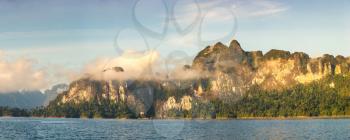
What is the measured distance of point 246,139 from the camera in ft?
406

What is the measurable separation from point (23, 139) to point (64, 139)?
1103 cm

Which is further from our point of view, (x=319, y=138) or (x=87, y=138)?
(x=87, y=138)

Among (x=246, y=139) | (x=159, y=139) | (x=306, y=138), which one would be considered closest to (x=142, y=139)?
(x=159, y=139)

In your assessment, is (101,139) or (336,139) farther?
(101,139)

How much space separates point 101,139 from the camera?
129500mm

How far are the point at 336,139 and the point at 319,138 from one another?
4666mm

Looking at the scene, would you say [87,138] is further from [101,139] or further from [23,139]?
[23,139]

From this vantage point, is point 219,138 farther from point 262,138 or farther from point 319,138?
point 319,138

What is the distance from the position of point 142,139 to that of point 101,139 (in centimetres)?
1094

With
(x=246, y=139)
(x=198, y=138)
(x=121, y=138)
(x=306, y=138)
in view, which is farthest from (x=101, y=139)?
(x=306, y=138)

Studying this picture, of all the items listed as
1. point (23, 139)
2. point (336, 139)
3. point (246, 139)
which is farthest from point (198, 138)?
point (23, 139)

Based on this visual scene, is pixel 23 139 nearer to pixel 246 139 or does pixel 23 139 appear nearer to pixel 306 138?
pixel 246 139

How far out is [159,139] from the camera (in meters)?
127

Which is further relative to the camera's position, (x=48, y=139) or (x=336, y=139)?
(x=48, y=139)
